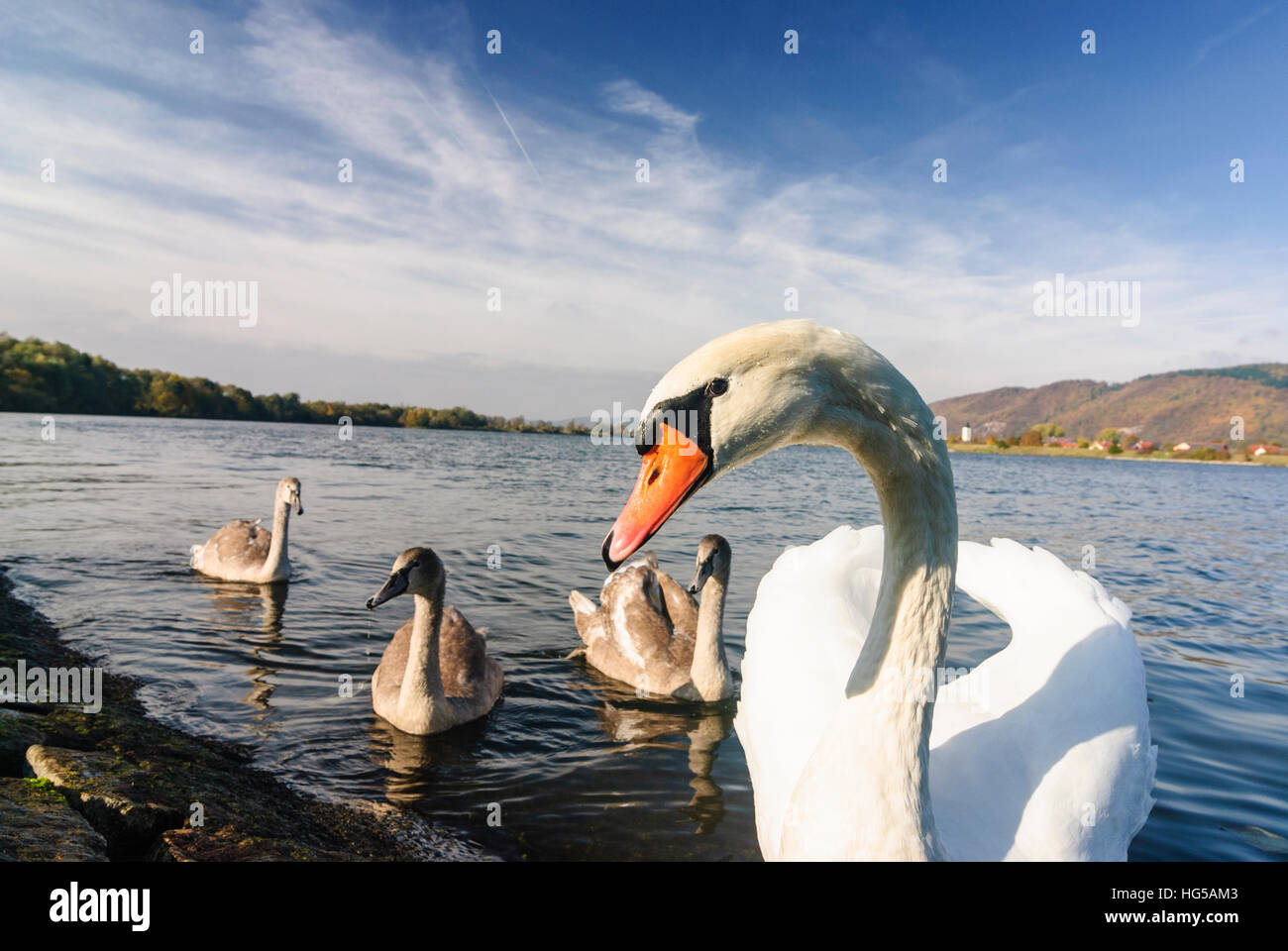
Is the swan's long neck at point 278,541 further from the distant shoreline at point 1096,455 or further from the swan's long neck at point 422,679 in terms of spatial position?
the distant shoreline at point 1096,455

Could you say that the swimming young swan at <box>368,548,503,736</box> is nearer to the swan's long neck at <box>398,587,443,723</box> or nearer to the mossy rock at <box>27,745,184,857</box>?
the swan's long neck at <box>398,587,443,723</box>

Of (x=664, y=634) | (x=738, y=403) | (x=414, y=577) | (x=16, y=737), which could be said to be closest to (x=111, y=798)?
(x=16, y=737)

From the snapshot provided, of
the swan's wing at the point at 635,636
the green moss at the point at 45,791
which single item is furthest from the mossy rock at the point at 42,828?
the swan's wing at the point at 635,636

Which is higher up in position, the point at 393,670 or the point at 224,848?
the point at 224,848

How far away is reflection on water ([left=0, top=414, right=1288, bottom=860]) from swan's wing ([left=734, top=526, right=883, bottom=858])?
235 mm

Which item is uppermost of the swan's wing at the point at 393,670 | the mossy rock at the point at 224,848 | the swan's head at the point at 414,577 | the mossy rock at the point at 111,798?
the swan's head at the point at 414,577

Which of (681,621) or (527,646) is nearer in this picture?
(681,621)

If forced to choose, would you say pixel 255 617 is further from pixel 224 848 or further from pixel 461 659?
pixel 224 848

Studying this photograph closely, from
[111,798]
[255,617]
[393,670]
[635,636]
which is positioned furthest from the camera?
[255,617]

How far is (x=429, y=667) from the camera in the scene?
20.2 feet

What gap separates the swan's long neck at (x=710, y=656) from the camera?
23.3 feet

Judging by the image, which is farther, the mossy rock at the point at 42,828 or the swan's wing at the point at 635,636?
the swan's wing at the point at 635,636

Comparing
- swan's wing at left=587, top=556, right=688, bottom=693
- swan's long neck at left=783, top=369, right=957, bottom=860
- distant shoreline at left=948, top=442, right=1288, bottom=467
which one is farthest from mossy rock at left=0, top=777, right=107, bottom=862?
distant shoreline at left=948, top=442, right=1288, bottom=467

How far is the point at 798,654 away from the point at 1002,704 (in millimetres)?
1202
